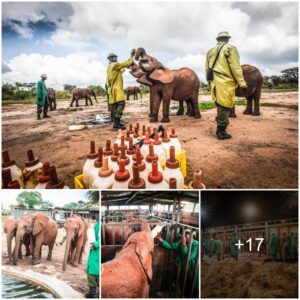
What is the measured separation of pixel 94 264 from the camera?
Result: 2.07 meters

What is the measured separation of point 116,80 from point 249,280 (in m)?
2.18

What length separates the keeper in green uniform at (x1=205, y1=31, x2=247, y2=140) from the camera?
2.05m

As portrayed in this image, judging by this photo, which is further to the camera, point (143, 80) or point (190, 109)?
point (190, 109)

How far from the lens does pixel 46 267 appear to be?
2.13 meters

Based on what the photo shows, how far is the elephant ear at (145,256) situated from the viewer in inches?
79.1

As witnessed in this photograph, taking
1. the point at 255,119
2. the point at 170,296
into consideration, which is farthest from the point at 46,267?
the point at 255,119

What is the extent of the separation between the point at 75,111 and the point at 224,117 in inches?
56.8

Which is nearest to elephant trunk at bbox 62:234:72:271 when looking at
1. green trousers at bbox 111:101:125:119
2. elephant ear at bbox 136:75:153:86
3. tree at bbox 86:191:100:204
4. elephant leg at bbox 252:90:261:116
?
tree at bbox 86:191:100:204

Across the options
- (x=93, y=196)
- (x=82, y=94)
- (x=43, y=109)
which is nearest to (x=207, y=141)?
(x=93, y=196)

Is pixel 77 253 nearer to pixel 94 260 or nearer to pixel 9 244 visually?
pixel 94 260

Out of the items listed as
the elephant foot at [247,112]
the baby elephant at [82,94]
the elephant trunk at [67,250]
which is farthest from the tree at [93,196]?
the elephant foot at [247,112]

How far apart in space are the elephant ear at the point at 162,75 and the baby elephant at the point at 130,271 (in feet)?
4.79

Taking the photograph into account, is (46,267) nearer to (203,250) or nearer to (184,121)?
(203,250)

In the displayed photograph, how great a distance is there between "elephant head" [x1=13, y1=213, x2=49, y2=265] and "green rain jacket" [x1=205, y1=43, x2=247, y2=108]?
194 centimetres
